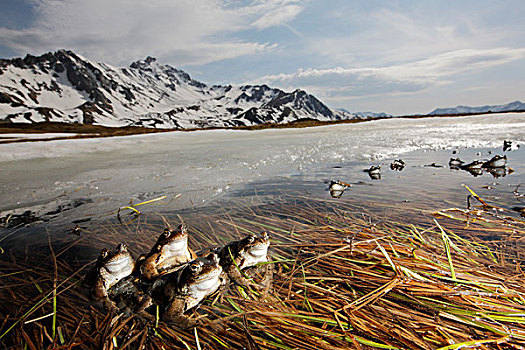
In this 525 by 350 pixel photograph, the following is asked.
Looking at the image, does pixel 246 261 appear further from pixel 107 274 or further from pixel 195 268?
pixel 107 274

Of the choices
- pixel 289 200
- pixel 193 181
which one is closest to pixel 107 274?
pixel 289 200

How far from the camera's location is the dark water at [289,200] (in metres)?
2.43

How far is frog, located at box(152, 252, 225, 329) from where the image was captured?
1.29m

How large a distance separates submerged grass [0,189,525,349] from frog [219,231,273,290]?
0.23 feet

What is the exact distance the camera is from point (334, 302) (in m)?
1.34

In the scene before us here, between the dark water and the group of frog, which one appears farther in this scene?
the dark water

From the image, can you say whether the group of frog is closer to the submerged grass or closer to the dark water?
the submerged grass

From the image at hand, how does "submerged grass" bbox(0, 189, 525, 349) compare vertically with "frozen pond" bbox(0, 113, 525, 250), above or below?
below

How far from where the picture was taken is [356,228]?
216cm

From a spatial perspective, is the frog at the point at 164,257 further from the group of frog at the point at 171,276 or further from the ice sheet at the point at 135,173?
the ice sheet at the point at 135,173

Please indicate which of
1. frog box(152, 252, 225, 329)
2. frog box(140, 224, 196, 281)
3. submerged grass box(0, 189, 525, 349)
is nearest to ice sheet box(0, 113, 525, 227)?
frog box(140, 224, 196, 281)

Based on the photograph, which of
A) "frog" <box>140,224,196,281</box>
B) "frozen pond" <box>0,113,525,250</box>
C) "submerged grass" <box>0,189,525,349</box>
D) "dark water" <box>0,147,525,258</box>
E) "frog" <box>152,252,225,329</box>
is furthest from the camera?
"frozen pond" <box>0,113,525,250</box>

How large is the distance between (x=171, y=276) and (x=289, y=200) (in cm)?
190

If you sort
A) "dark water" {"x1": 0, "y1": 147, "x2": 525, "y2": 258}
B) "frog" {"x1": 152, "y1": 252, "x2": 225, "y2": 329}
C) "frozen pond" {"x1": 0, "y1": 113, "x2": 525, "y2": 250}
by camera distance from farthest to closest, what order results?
1. "frozen pond" {"x1": 0, "y1": 113, "x2": 525, "y2": 250}
2. "dark water" {"x1": 0, "y1": 147, "x2": 525, "y2": 258}
3. "frog" {"x1": 152, "y1": 252, "x2": 225, "y2": 329}
